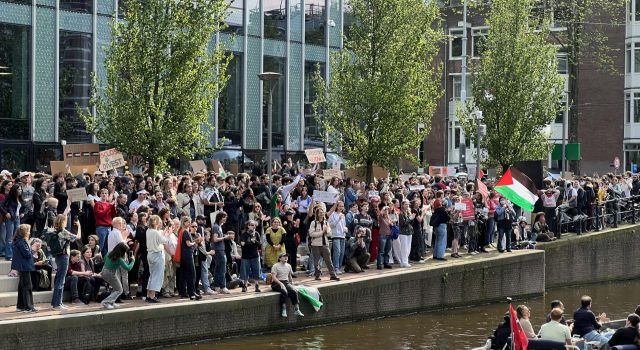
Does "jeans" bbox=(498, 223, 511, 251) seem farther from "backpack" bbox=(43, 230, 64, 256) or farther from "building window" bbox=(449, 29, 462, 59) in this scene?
"building window" bbox=(449, 29, 462, 59)

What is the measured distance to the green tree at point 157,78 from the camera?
1190 inches

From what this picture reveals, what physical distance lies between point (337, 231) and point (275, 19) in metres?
18.2

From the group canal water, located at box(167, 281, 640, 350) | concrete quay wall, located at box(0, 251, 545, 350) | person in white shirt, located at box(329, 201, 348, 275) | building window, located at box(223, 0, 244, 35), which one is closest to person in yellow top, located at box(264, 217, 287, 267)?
concrete quay wall, located at box(0, 251, 545, 350)

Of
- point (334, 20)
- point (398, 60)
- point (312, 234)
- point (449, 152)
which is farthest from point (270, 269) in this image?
point (449, 152)

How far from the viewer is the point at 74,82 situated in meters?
37.9

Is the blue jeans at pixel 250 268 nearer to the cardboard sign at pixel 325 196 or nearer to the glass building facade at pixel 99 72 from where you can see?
the cardboard sign at pixel 325 196

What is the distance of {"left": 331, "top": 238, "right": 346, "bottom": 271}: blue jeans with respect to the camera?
28062 mm

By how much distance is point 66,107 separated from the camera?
37.8 m

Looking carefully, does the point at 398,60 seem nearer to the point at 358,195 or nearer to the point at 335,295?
the point at 358,195

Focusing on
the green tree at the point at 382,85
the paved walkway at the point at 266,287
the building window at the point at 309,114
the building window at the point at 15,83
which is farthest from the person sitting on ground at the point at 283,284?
the building window at the point at 309,114

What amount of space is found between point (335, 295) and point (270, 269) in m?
1.61

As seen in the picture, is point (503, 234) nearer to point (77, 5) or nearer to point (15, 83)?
point (77, 5)

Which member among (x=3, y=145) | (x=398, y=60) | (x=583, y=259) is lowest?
(x=583, y=259)

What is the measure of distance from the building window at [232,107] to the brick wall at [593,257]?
12670mm
